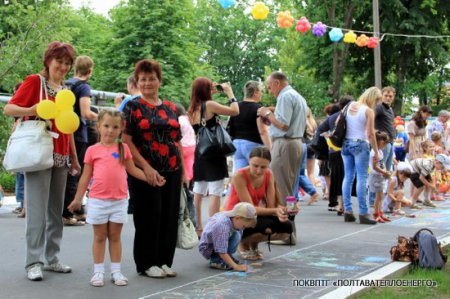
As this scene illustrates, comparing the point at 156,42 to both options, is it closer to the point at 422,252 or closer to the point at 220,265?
the point at 220,265

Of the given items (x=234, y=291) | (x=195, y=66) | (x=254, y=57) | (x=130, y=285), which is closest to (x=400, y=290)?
(x=234, y=291)

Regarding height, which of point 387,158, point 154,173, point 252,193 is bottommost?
point 252,193

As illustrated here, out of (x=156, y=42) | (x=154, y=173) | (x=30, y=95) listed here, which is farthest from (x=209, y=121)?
(x=156, y=42)

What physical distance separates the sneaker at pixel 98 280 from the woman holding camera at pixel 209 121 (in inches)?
87.9

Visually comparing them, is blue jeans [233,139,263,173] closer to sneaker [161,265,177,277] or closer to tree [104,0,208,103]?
sneaker [161,265,177,277]

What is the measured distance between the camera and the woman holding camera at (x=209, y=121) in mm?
7715

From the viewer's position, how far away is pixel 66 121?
603 cm

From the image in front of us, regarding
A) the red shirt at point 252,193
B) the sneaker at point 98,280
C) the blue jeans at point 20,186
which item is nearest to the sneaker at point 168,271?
the sneaker at point 98,280

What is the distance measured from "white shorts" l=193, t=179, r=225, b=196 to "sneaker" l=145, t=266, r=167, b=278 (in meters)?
1.81

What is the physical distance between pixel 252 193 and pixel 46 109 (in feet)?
7.54

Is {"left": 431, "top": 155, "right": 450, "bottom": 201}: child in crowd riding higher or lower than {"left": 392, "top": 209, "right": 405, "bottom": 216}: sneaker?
higher

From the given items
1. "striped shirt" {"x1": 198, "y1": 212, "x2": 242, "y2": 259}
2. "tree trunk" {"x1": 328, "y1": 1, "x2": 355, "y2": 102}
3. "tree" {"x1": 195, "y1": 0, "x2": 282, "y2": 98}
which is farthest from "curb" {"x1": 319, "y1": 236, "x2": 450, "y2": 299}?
"tree" {"x1": 195, "y1": 0, "x2": 282, "y2": 98}

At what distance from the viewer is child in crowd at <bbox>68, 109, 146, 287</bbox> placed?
5.91 meters

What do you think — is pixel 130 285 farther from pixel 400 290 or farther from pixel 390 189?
pixel 390 189
